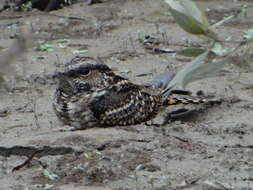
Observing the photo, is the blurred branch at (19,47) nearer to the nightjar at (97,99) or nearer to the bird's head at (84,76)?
the nightjar at (97,99)

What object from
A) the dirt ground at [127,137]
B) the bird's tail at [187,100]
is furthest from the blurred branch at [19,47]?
the bird's tail at [187,100]

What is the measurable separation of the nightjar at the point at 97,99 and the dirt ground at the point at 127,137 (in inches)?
5.4

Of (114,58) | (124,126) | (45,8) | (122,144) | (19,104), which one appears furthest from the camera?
(45,8)

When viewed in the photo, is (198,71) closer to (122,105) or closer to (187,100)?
(122,105)

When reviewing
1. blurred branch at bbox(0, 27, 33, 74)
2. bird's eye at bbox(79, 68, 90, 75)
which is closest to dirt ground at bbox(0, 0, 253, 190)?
bird's eye at bbox(79, 68, 90, 75)

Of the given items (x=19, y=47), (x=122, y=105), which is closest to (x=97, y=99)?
(x=122, y=105)

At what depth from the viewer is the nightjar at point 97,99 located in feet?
15.8

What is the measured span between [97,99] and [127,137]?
0.72m

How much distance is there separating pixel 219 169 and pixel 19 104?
2.43 metres

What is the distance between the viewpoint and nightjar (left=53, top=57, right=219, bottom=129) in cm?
481

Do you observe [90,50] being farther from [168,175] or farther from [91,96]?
[168,175]

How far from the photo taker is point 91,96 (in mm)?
4914

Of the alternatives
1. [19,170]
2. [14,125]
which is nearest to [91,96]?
[14,125]

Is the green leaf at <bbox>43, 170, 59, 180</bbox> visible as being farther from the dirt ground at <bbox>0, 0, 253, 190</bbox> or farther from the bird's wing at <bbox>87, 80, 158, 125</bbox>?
the bird's wing at <bbox>87, 80, 158, 125</bbox>
